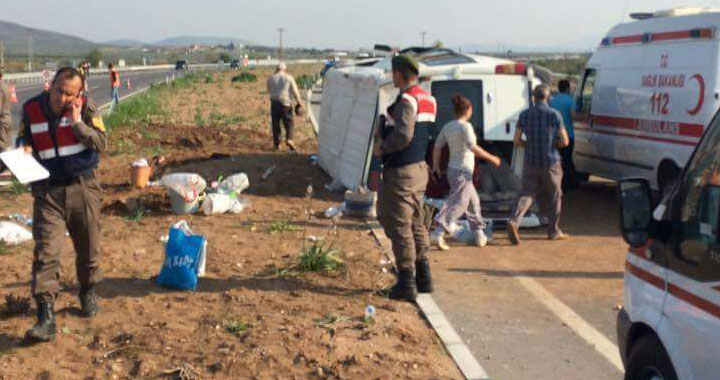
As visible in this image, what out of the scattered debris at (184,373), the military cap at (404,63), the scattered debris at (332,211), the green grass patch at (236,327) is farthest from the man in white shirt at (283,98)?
the scattered debris at (184,373)

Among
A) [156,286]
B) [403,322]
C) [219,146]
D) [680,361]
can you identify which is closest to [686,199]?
[680,361]

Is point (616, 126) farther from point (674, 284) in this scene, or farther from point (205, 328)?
point (674, 284)

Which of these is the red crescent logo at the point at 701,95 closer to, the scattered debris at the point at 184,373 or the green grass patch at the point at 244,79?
the scattered debris at the point at 184,373

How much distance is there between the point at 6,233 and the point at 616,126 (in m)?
7.99

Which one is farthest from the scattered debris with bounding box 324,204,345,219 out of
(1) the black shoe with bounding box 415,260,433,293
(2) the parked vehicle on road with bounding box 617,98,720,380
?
(2) the parked vehicle on road with bounding box 617,98,720,380

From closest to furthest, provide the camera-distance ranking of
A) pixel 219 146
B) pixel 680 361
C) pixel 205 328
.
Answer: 1. pixel 680 361
2. pixel 205 328
3. pixel 219 146

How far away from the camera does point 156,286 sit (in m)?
7.64

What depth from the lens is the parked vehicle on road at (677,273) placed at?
3.38 meters

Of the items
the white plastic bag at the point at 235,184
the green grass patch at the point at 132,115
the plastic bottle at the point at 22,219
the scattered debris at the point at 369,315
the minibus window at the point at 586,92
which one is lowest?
the scattered debris at the point at 369,315

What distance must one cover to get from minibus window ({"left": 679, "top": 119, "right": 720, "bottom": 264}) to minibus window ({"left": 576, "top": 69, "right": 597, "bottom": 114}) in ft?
31.3

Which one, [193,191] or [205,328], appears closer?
[205,328]

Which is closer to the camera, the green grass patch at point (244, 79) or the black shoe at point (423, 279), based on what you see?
the black shoe at point (423, 279)

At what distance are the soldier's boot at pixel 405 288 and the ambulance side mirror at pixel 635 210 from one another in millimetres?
3458

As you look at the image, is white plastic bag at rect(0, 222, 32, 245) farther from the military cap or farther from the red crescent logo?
the red crescent logo
